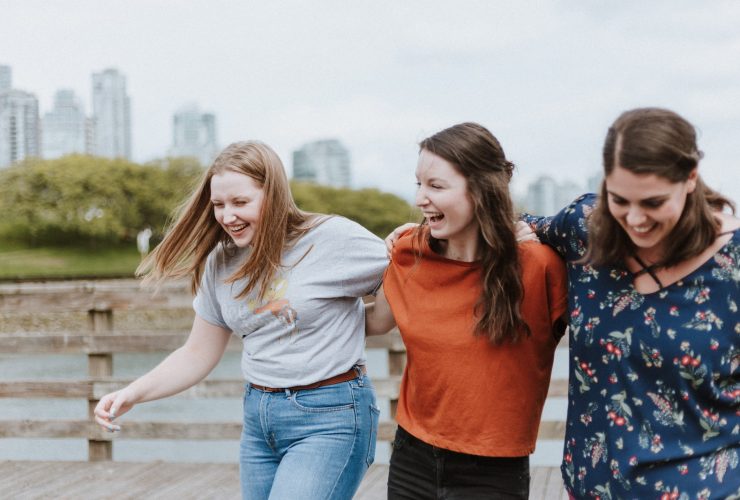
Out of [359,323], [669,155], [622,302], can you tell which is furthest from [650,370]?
[359,323]

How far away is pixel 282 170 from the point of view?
2480mm

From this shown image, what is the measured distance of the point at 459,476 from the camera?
2.20m

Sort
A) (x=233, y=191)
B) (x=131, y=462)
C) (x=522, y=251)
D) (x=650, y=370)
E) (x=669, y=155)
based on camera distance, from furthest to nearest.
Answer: (x=131, y=462)
(x=233, y=191)
(x=522, y=251)
(x=650, y=370)
(x=669, y=155)

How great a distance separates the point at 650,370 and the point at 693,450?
173 mm

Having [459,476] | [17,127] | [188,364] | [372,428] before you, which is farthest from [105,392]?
[17,127]

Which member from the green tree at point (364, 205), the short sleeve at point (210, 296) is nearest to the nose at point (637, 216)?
the short sleeve at point (210, 296)

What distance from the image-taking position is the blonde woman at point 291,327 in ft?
7.85

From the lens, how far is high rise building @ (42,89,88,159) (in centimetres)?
8000

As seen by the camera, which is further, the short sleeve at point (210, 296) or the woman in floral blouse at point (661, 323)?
the short sleeve at point (210, 296)

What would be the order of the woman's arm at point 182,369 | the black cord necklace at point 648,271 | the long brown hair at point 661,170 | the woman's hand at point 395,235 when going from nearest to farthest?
the long brown hair at point 661,170 < the black cord necklace at point 648,271 < the woman's hand at point 395,235 < the woman's arm at point 182,369

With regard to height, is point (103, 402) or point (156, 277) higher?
point (156, 277)

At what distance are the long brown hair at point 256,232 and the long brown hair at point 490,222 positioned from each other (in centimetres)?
44

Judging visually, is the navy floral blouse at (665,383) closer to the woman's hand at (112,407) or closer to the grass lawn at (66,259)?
the woman's hand at (112,407)

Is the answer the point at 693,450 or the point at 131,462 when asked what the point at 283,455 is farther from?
the point at 131,462
